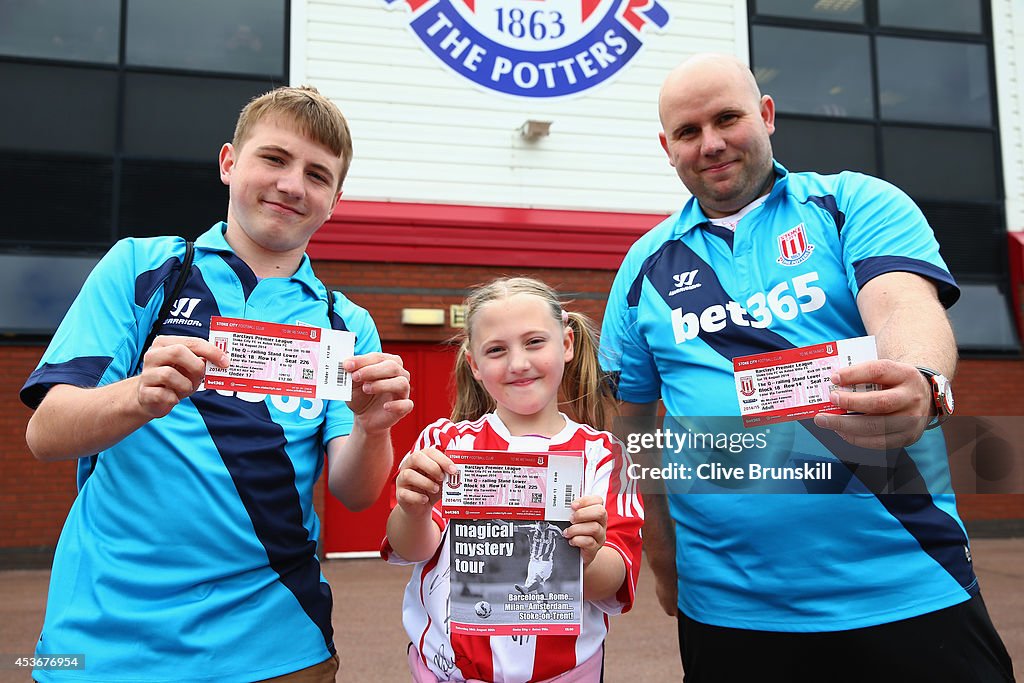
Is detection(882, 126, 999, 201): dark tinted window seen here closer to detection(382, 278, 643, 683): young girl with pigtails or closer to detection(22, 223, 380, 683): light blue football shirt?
detection(382, 278, 643, 683): young girl with pigtails

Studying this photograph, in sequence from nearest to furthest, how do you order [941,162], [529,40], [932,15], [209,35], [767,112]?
[767,112]
[209,35]
[529,40]
[941,162]
[932,15]

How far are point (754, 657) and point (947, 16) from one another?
11.0 meters

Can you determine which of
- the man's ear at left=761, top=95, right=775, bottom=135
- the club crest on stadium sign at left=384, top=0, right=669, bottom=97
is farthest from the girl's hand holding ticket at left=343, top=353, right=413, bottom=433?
the club crest on stadium sign at left=384, top=0, right=669, bottom=97

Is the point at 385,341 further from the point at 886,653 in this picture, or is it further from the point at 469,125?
the point at 886,653

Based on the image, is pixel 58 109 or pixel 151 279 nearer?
pixel 151 279

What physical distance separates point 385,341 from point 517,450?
6.51 meters

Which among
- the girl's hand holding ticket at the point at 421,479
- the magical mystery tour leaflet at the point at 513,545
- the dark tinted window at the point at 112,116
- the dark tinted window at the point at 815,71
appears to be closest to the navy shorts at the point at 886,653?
the magical mystery tour leaflet at the point at 513,545

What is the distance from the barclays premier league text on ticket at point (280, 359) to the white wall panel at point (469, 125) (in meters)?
6.69

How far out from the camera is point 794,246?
193cm

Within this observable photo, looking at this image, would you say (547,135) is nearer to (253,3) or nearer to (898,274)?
(253,3)

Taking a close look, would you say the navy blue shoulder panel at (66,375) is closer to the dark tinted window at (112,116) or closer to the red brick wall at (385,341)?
the red brick wall at (385,341)

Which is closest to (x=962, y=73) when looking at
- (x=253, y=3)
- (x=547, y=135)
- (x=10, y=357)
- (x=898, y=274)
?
(x=547, y=135)

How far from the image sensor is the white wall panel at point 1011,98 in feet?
32.3

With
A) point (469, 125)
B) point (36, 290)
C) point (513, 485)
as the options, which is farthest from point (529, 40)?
point (513, 485)
